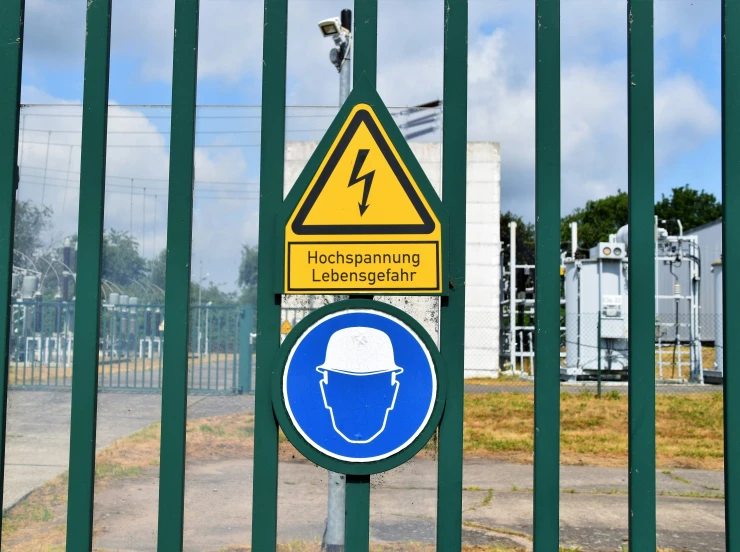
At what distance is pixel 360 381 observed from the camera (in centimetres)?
192

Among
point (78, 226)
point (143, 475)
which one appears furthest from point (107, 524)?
point (78, 226)

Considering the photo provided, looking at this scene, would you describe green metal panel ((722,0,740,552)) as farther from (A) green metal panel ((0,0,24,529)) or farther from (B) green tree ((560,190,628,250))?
(B) green tree ((560,190,628,250))

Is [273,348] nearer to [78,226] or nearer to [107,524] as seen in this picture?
[78,226]

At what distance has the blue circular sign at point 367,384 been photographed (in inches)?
75.8

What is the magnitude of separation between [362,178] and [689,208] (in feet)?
197

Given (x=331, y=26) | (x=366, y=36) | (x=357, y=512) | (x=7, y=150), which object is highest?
(x=331, y=26)

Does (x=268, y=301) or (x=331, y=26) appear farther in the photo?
(x=331, y=26)

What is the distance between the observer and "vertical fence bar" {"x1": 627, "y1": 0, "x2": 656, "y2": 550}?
77.6 inches

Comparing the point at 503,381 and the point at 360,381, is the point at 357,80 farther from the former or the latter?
the point at 503,381

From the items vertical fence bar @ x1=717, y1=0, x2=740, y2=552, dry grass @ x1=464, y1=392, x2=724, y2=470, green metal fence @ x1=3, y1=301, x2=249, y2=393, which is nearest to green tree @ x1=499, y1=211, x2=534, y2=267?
dry grass @ x1=464, y1=392, x2=724, y2=470

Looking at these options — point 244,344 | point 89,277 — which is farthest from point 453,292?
point 244,344

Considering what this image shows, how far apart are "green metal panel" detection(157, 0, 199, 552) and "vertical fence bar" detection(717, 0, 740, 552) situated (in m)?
1.40

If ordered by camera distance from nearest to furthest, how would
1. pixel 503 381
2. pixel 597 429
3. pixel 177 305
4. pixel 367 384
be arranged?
1. pixel 367 384
2. pixel 177 305
3. pixel 597 429
4. pixel 503 381

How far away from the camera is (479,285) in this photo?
18.1 metres
